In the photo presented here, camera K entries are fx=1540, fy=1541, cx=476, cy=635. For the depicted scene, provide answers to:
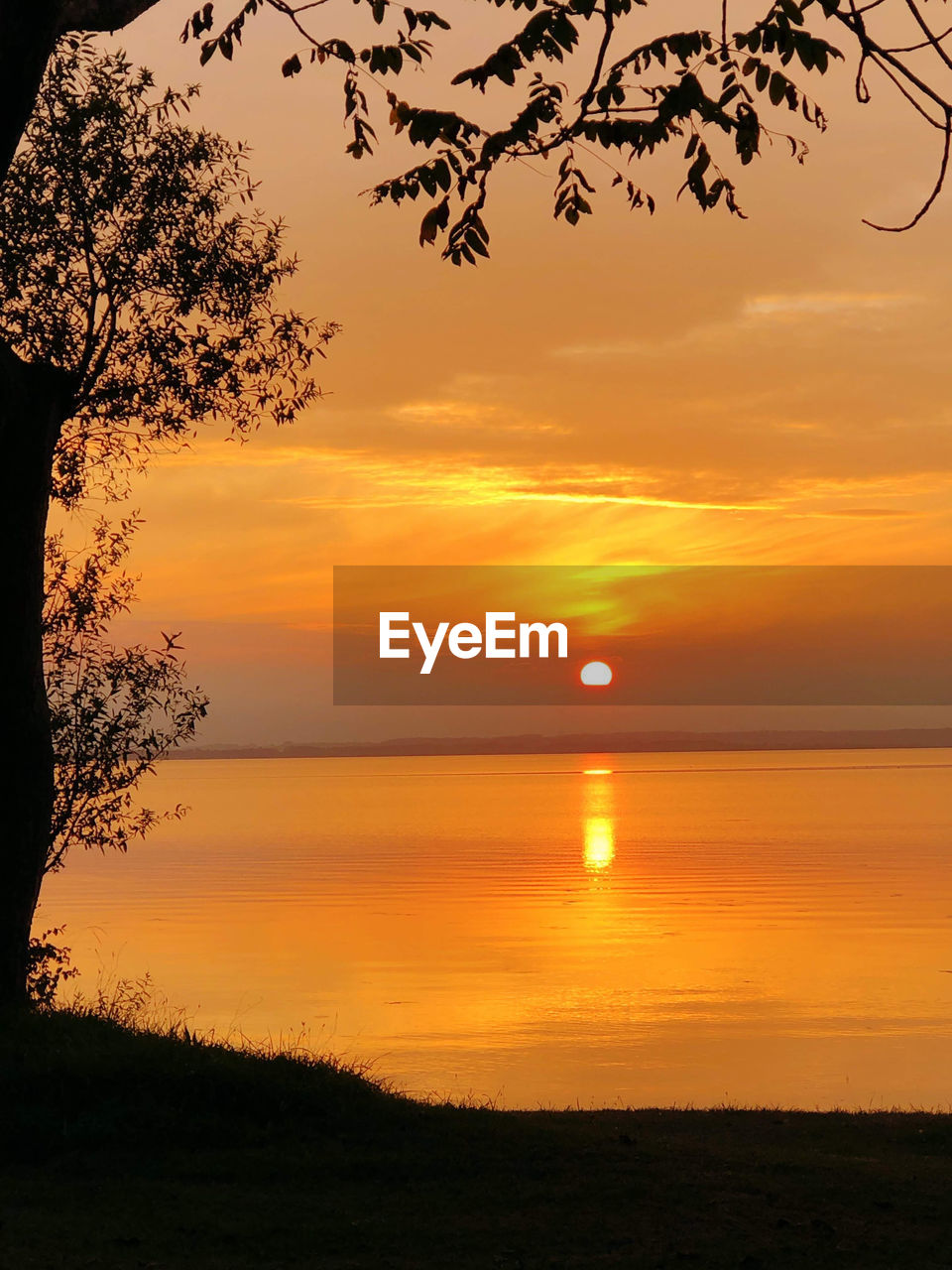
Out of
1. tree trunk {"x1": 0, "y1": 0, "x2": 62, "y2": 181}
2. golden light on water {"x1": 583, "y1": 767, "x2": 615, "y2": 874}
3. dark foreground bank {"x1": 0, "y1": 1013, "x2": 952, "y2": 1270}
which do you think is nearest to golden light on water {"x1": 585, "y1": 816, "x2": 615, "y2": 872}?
golden light on water {"x1": 583, "y1": 767, "x2": 615, "y2": 874}

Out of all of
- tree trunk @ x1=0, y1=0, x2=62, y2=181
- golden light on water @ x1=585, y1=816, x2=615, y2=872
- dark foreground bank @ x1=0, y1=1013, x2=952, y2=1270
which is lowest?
dark foreground bank @ x1=0, y1=1013, x2=952, y2=1270

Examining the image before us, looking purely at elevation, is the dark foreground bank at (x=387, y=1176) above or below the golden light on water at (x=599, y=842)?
below

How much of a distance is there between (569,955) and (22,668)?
25316 mm

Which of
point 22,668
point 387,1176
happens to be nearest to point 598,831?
point 22,668

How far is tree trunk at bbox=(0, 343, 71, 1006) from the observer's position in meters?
15.3

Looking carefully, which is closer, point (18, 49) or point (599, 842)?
point (18, 49)

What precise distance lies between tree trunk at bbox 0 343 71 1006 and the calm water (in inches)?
322

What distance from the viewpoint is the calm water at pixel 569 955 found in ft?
81.0

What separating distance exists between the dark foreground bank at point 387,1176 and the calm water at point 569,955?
310 inches

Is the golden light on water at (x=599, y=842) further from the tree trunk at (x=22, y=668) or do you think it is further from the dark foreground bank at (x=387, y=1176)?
the dark foreground bank at (x=387, y=1176)

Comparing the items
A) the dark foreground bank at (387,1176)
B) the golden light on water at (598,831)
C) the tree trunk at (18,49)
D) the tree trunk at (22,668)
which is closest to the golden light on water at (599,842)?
the golden light on water at (598,831)

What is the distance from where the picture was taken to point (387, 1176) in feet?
40.7

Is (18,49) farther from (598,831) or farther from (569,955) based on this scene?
(598,831)

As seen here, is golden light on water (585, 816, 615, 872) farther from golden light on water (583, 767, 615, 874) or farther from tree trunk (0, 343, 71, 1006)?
tree trunk (0, 343, 71, 1006)
